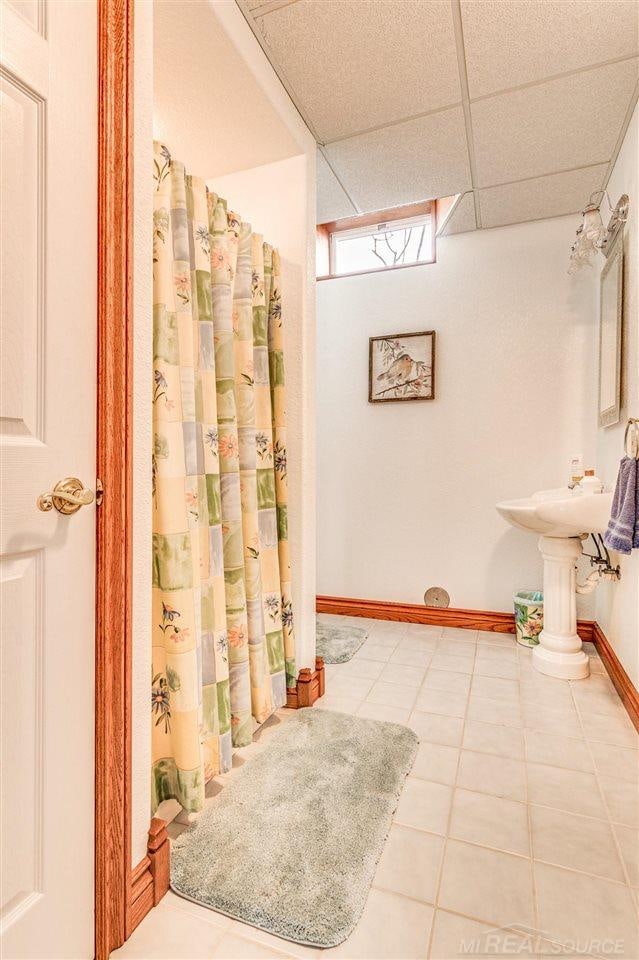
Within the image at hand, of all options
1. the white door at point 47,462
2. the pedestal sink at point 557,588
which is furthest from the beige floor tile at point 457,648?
Result: the white door at point 47,462

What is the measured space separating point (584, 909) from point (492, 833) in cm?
25

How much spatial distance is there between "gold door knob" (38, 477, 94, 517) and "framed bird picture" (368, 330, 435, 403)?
2378 mm

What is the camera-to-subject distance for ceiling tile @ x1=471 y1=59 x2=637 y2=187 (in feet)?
5.81

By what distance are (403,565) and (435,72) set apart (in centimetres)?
237

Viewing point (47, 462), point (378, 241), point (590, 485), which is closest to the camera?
point (47, 462)

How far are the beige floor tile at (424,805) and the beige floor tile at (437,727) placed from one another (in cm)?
24

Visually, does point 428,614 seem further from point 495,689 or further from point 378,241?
point 378,241

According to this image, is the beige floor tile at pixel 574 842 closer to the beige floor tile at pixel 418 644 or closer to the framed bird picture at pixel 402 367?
the beige floor tile at pixel 418 644

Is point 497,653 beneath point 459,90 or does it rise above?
beneath

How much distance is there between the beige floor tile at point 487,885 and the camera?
102 cm

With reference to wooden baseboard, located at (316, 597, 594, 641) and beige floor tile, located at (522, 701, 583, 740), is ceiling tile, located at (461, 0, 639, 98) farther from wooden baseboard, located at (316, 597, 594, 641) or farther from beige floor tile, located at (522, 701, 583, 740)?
wooden baseboard, located at (316, 597, 594, 641)

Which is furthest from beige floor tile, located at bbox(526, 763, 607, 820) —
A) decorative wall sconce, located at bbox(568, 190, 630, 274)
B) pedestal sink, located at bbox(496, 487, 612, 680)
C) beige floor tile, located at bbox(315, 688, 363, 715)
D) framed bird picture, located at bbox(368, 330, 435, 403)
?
decorative wall sconce, located at bbox(568, 190, 630, 274)

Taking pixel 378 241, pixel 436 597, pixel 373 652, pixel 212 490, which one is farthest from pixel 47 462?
pixel 378 241

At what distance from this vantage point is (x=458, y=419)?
2.88m
